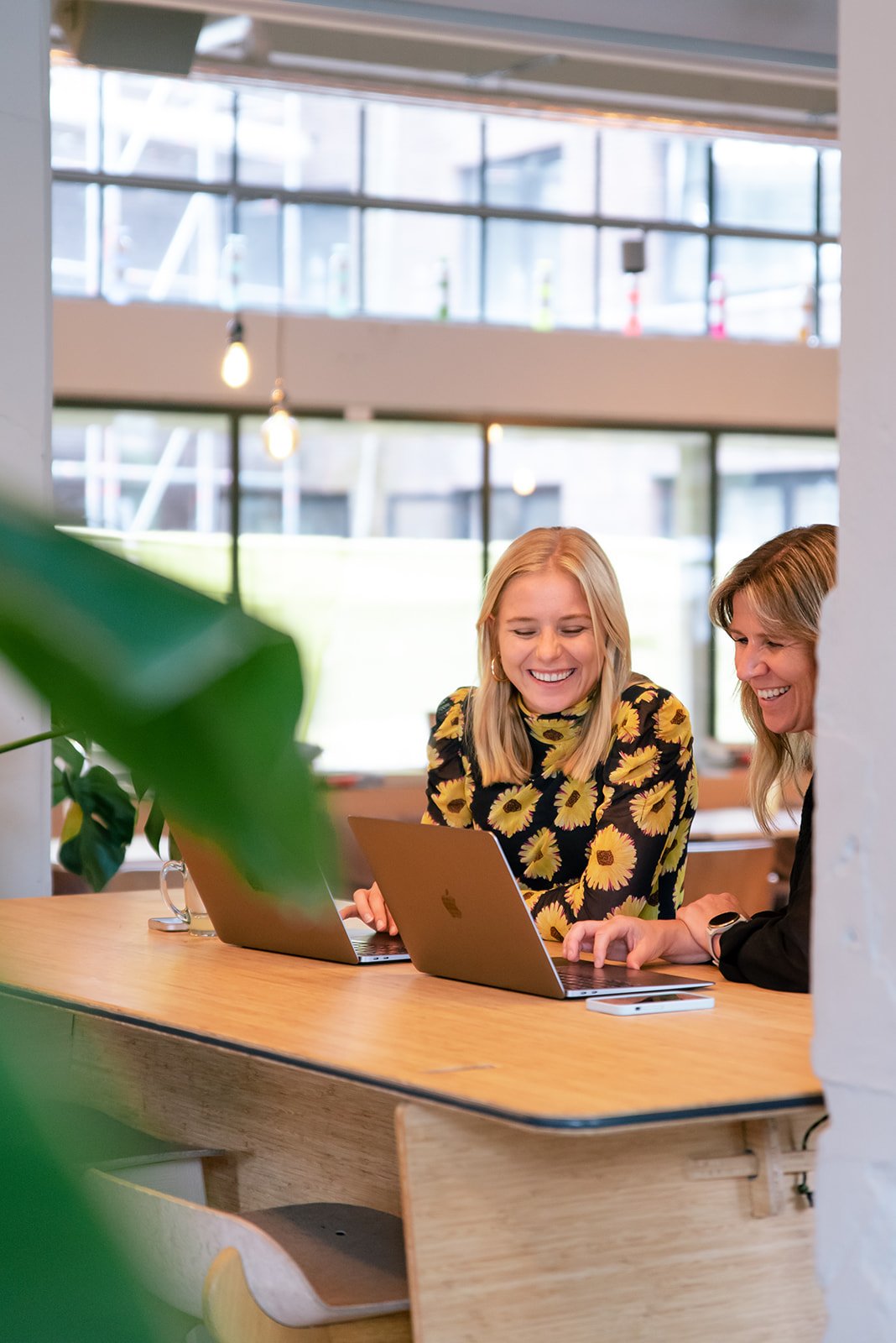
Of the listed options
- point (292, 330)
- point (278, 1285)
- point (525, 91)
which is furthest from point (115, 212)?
point (278, 1285)

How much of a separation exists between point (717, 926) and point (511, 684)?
84 cm

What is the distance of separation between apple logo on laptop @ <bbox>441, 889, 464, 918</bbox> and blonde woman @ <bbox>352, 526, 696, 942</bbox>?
569mm

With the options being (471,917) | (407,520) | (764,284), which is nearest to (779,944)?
(471,917)

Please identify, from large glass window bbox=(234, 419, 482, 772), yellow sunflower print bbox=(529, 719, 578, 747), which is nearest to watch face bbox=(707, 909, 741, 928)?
yellow sunflower print bbox=(529, 719, 578, 747)

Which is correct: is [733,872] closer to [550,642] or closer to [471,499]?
[550,642]

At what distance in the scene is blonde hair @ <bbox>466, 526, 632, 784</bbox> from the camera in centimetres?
289

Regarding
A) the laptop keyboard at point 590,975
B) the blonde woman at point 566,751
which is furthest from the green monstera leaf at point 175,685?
the blonde woman at point 566,751

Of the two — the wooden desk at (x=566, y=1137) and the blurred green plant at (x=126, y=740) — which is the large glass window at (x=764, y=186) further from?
the blurred green plant at (x=126, y=740)

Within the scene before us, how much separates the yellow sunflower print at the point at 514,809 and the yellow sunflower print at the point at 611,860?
0.21 meters

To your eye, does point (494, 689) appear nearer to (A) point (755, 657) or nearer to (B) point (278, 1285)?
(A) point (755, 657)

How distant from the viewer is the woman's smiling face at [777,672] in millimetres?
2496

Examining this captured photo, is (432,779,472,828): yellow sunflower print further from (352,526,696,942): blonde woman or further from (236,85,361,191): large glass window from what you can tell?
(236,85,361,191): large glass window

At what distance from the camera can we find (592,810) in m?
2.84

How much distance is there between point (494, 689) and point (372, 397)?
5699 millimetres
